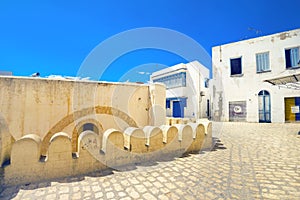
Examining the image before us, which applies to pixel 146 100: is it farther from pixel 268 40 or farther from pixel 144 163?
pixel 268 40

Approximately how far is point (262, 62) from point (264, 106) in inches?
153

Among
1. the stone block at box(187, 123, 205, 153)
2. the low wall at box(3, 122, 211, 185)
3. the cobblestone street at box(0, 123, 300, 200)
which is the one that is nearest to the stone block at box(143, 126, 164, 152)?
the low wall at box(3, 122, 211, 185)

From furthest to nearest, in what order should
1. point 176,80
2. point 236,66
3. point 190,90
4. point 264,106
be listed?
point 176,80 → point 190,90 → point 236,66 → point 264,106

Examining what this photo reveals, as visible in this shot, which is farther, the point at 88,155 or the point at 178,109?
the point at 178,109

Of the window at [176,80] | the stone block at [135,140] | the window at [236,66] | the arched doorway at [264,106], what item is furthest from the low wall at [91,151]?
the window at [176,80]

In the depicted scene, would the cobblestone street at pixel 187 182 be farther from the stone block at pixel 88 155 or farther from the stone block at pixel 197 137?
the stone block at pixel 197 137

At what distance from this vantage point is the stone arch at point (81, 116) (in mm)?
7023

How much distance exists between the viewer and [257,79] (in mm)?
15250

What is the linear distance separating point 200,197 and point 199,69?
2140 cm

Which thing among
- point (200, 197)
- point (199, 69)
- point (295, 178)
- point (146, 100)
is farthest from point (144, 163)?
point (199, 69)

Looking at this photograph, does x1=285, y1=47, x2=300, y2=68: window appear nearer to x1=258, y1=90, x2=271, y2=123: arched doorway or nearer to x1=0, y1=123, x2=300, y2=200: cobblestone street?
x1=258, y1=90, x2=271, y2=123: arched doorway

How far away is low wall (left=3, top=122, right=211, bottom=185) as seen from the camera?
10.7 feet

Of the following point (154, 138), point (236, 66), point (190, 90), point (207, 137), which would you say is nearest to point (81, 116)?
point (154, 138)

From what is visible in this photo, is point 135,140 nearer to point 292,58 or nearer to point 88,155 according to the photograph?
point 88,155
